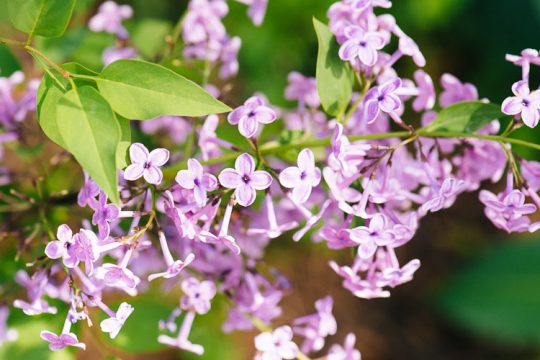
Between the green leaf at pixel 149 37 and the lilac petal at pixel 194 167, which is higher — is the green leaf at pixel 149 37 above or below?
below

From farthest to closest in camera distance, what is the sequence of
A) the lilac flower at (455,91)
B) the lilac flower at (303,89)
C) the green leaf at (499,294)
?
the green leaf at (499,294)
the lilac flower at (303,89)
the lilac flower at (455,91)

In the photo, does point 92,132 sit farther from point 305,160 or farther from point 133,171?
point 305,160

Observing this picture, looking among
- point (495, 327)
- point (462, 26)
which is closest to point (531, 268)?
point (495, 327)

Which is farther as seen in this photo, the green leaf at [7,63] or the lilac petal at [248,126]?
the green leaf at [7,63]

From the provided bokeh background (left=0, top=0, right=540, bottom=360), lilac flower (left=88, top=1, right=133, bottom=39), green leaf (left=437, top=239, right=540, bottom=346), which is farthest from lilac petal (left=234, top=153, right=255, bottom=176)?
green leaf (left=437, top=239, right=540, bottom=346)

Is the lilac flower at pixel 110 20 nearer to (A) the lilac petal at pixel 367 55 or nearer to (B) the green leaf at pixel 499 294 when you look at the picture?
(A) the lilac petal at pixel 367 55

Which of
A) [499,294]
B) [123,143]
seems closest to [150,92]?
[123,143]

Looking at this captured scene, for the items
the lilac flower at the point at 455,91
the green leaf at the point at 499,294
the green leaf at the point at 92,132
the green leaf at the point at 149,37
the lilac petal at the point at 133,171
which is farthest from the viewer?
the green leaf at the point at 499,294

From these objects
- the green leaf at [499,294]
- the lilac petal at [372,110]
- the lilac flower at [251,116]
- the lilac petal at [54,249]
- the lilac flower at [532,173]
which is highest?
the lilac petal at [372,110]

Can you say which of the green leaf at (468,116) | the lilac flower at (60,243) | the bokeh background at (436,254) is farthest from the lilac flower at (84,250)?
the bokeh background at (436,254)
